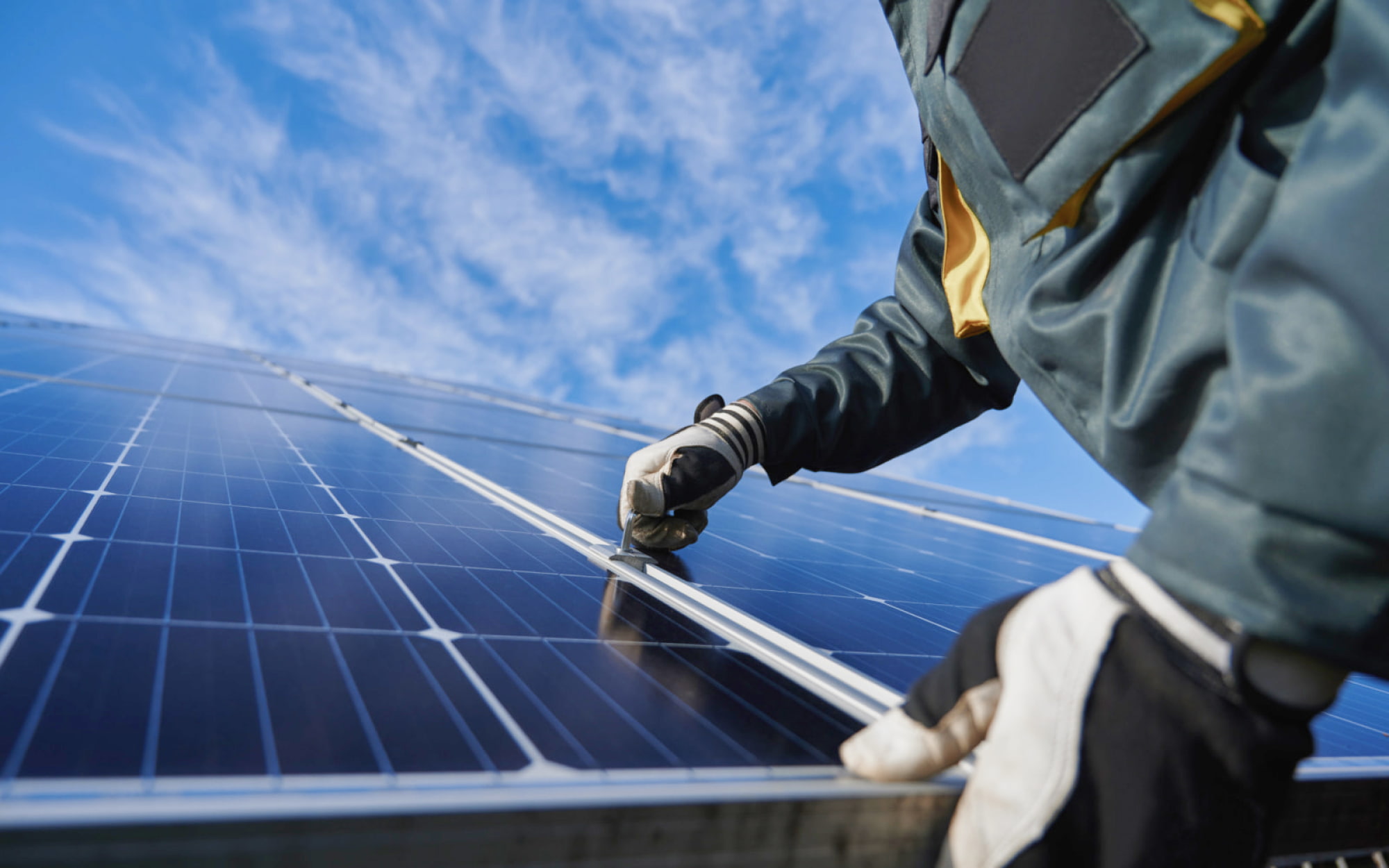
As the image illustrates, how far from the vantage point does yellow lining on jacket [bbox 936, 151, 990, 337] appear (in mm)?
2082

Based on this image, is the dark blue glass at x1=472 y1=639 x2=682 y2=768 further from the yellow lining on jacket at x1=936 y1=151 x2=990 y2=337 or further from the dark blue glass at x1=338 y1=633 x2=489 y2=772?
the yellow lining on jacket at x1=936 y1=151 x2=990 y2=337

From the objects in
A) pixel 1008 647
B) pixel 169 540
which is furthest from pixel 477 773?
pixel 169 540

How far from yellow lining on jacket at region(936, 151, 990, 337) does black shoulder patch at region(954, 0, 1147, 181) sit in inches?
17.8

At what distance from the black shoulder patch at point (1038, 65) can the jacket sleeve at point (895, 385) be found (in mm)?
737

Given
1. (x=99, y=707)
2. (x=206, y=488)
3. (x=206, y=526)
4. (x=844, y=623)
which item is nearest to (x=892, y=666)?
(x=844, y=623)

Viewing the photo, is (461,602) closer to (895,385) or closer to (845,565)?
(895,385)

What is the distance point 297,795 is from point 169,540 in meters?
1.13

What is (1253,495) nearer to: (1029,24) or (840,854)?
(840,854)

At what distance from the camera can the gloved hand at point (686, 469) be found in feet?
7.52

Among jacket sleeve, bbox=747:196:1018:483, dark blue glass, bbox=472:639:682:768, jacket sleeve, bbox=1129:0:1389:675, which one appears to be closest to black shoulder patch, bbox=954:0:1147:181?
jacket sleeve, bbox=1129:0:1389:675

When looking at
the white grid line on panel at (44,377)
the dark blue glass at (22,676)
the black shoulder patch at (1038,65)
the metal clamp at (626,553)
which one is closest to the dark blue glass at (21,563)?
the dark blue glass at (22,676)

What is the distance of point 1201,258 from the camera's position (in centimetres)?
124

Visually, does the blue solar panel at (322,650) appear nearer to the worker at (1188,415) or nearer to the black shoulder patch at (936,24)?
the worker at (1188,415)

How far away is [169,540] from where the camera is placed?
1636 mm
